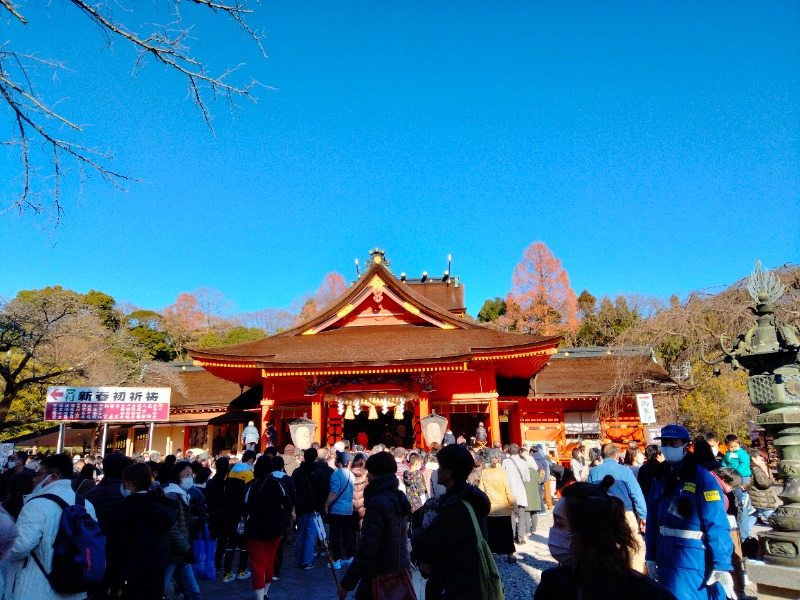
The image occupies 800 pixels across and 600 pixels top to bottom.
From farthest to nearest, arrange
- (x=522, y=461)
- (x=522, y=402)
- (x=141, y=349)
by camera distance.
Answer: (x=141, y=349), (x=522, y=402), (x=522, y=461)

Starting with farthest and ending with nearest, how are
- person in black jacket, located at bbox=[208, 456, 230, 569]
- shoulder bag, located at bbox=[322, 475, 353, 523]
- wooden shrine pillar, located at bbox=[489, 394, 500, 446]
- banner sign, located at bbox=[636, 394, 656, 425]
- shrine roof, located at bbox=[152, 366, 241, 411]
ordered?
shrine roof, located at bbox=[152, 366, 241, 411] < wooden shrine pillar, located at bbox=[489, 394, 500, 446] < banner sign, located at bbox=[636, 394, 656, 425] < shoulder bag, located at bbox=[322, 475, 353, 523] < person in black jacket, located at bbox=[208, 456, 230, 569]

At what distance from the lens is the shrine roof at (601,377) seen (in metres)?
16.8

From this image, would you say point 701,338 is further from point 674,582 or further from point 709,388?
point 674,582

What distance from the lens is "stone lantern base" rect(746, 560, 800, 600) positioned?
12.5 ft

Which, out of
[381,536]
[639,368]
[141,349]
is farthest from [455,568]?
[141,349]

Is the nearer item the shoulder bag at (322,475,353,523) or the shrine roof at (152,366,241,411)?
the shoulder bag at (322,475,353,523)

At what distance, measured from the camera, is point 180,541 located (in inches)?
179

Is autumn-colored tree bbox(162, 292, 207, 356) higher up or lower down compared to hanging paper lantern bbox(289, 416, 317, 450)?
higher up

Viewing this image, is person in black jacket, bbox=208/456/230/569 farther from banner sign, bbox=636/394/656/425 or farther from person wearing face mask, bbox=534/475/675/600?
banner sign, bbox=636/394/656/425

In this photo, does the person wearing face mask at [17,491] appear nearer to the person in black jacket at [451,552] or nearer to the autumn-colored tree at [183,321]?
the person in black jacket at [451,552]

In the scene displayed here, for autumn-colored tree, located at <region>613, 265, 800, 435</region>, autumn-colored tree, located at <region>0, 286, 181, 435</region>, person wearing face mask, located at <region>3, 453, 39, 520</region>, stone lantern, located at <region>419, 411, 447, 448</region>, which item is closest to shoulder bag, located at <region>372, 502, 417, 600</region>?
person wearing face mask, located at <region>3, 453, 39, 520</region>

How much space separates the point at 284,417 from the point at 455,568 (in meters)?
15.6

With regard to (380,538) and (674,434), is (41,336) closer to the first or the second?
(380,538)

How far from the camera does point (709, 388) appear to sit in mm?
16719
